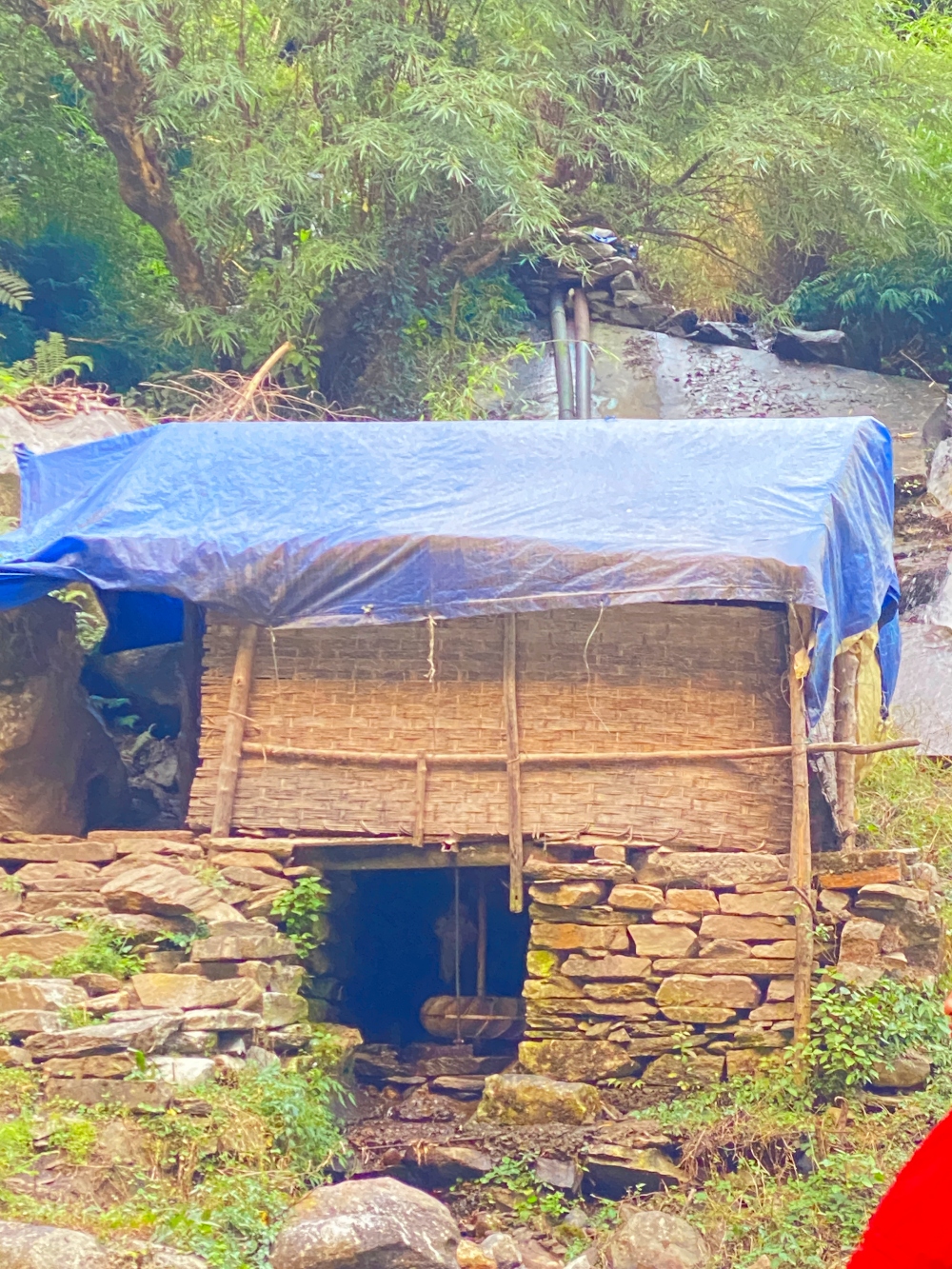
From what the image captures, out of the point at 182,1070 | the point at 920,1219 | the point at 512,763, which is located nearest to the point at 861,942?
the point at 512,763

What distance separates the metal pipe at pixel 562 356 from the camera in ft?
47.1

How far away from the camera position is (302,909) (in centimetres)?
765

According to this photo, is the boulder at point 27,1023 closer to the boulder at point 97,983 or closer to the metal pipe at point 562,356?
the boulder at point 97,983

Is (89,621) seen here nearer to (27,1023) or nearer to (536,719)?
(536,719)

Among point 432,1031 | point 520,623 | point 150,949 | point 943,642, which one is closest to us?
point 150,949

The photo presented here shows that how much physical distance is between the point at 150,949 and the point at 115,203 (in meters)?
9.68

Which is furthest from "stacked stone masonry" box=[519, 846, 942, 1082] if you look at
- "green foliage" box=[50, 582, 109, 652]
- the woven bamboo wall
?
"green foliage" box=[50, 582, 109, 652]

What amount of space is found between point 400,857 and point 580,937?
3.67 feet

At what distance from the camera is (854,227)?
1495 cm

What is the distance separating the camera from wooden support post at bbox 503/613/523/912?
25.1 ft

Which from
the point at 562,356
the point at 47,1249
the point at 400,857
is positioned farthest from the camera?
the point at 562,356

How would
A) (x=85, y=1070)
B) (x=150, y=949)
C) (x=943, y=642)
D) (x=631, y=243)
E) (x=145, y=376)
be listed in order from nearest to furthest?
(x=85, y=1070) < (x=150, y=949) < (x=943, y=642) < (x=145, y=376) < (x=631, y=243)

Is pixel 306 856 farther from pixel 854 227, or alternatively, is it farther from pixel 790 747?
pixel 854 227

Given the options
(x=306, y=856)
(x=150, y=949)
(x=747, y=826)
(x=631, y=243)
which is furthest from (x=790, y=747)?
(x=631, y=243)
